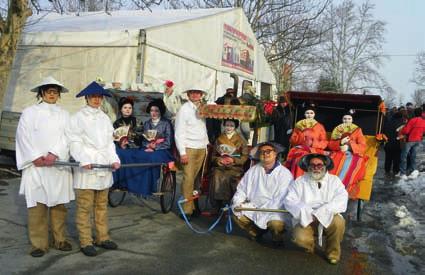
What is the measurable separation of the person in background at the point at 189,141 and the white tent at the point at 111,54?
2.84 meters

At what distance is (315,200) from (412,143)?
841cm

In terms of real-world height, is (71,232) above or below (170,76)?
below

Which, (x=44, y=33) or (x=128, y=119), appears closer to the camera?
(x=128, y=119)

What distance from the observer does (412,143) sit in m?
12.8

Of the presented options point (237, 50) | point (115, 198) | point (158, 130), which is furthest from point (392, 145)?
point (115, 198)

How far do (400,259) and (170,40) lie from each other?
7.98 m

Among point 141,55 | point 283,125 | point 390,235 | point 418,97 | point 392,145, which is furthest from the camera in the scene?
point 418,97

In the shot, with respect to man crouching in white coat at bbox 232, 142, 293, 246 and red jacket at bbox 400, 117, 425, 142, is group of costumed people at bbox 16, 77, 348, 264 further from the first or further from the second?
red jacket at bbox 400, 117, 425, 142

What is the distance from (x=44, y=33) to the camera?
11711 mm

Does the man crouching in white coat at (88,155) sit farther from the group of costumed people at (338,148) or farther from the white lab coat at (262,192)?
the group of costumed people at (338,148)

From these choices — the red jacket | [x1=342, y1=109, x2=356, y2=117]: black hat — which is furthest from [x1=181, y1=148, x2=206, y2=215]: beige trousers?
the red jacket

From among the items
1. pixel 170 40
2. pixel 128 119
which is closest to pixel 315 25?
pixel 170 40

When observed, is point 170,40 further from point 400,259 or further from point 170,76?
point 400,259

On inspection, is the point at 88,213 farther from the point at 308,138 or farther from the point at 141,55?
the point at 141,55
